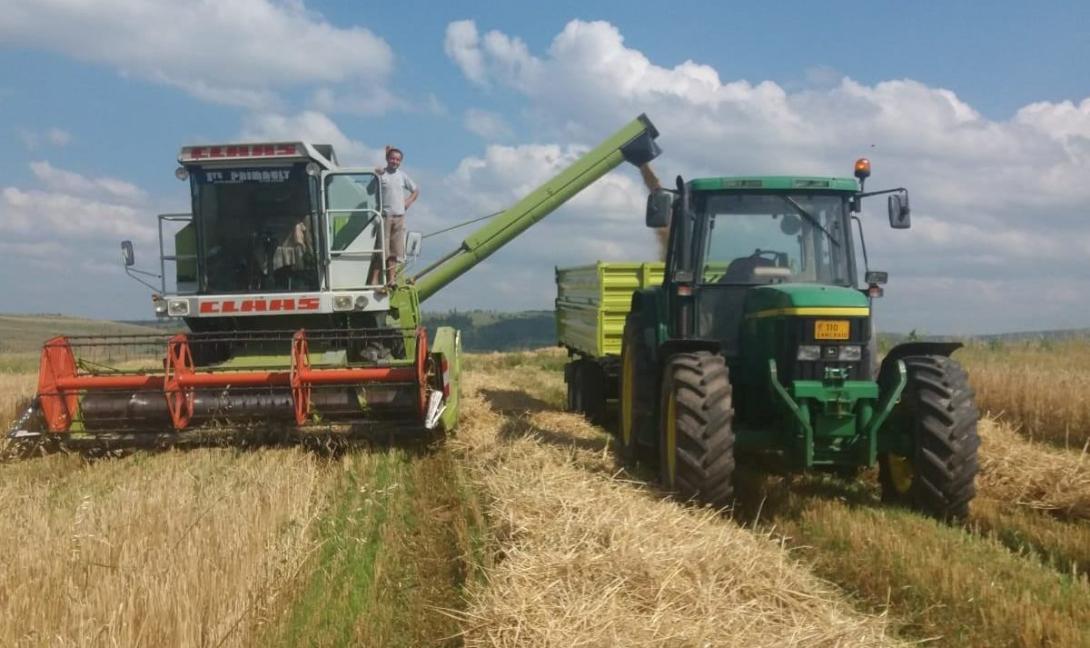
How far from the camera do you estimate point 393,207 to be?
9.60m

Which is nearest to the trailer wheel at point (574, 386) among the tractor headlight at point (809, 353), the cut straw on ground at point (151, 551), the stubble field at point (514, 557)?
the stubble field at point (514, 557)

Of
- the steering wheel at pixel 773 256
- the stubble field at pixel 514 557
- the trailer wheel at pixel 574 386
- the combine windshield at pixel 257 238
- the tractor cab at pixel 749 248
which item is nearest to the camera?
the stubble field at pixel 514 557

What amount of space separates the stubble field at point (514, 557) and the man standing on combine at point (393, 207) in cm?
292

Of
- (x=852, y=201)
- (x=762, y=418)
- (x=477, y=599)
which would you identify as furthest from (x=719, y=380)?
(x=477, y=599)

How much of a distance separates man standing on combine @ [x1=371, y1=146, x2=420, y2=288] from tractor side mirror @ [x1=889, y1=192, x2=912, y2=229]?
5152 mm

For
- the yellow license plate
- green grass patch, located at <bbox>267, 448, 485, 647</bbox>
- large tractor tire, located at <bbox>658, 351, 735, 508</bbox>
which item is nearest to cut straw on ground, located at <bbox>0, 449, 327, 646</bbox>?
green grass patch, located at <bbox>267, 448, 485, 647</bbox>

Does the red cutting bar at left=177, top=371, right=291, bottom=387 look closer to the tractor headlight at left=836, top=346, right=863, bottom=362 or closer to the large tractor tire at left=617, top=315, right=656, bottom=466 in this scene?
the large tractor tire at left=617, top=315, right=656, bottom=466

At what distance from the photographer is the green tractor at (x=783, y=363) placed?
5.64 metres

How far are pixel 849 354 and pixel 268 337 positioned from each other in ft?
19.0

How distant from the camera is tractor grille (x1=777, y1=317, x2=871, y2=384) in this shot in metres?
5.87

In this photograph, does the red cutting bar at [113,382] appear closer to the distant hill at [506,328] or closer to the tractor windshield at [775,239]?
the tractor windshield at [775,239]

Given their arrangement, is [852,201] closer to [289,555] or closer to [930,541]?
[930,541]

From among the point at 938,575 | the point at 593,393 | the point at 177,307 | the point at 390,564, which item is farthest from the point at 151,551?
the point at 593,393

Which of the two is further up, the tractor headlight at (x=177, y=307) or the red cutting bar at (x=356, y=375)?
the tractor headlight at (x=177, y=307)
